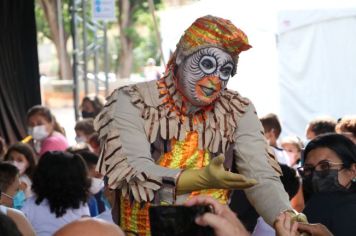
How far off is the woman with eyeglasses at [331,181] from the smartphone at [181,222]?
6.17ft

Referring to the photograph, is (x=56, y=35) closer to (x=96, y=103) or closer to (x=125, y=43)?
(x=125, y=43)

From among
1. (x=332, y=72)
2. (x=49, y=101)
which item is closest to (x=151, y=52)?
(x=49, y=101)

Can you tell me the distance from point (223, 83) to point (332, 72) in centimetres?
864

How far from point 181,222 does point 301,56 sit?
1020cm

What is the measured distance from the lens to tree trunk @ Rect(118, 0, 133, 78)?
110ft

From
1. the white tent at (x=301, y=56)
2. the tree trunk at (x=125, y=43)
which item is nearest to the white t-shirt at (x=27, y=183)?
the white tent at (x=301, y=56)

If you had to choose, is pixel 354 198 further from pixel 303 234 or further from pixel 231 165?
pixel 303 234

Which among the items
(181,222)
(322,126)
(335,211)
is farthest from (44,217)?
(322,126)

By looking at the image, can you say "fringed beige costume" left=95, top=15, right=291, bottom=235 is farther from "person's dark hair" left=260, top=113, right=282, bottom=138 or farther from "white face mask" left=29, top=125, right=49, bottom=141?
"white face mask" left=29, top=125, right=49, bottom=141

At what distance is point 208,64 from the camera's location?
3793mm

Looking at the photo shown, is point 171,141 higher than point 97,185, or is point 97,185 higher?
point 171,141

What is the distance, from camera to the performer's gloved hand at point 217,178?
3201 millimetres

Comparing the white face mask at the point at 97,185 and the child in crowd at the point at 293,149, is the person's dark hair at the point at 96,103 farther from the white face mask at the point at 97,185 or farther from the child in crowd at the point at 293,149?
the white face mask at the point at 97,185

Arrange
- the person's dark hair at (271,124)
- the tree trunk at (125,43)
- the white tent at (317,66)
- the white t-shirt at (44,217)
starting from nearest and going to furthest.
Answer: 1. the white t-shirt at (44,217)
2. the person's dark hair at (271,124)
3. the white tent at (317,66)
4. the tree trunk at (125,43)
